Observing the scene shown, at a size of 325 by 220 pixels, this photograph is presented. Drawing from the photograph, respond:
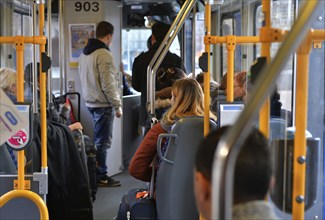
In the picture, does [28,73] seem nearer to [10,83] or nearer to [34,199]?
[10,83]

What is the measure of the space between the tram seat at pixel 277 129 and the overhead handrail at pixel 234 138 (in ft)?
2.17

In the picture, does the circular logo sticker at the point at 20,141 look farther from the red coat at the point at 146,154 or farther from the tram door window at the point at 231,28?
the tram door window at the point at 231,28

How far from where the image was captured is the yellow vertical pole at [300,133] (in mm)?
1985

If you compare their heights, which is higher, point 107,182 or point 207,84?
point 207,84

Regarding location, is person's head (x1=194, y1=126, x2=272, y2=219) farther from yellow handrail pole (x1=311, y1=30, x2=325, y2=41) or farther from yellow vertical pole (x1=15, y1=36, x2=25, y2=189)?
yellow vertical pole (x1=15, y1=36, x2=25, y2=189)

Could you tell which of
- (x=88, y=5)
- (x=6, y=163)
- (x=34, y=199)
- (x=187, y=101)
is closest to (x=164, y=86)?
(x=88, y=5)

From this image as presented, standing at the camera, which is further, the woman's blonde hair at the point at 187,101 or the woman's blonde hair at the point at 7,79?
the woman's blonde hair at the point at 187,101

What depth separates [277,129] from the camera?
214 cm

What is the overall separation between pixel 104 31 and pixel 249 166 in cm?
465

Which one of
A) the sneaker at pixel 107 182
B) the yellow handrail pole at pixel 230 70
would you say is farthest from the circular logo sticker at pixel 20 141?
the sneaker at pixel 107 182

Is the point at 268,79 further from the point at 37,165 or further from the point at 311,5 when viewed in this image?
the point at 37,165

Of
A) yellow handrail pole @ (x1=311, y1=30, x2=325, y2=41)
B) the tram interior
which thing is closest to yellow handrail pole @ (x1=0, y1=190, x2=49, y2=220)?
the tram interior

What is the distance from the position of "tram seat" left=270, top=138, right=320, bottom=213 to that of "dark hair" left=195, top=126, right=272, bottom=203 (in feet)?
1.20

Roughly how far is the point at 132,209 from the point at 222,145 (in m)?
2.34
